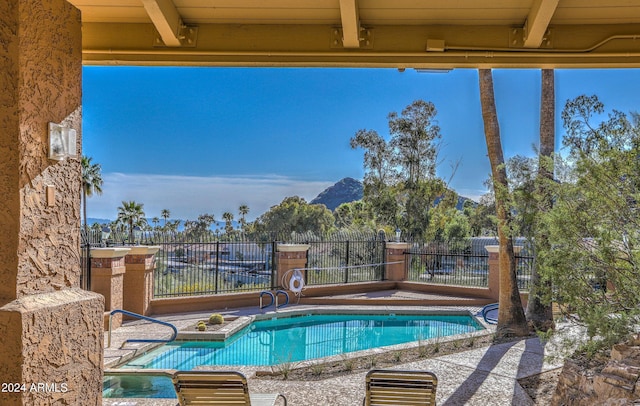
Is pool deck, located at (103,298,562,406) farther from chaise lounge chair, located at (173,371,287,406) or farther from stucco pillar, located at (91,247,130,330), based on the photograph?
chaise lounge chair, located at (173,371,287,406)

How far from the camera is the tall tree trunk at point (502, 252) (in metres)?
8.77

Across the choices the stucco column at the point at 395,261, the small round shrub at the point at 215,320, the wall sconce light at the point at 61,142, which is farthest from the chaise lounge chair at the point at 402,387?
the stucco column at the point at 395,261

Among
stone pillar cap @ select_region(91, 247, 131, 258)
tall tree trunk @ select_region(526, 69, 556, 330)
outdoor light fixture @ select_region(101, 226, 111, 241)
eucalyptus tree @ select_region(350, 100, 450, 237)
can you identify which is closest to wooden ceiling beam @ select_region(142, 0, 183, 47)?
stone pillar cap @ select_region(91, 247, 131, 258)

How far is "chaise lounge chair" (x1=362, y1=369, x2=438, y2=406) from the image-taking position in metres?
3.93

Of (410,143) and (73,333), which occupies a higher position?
(410,143)

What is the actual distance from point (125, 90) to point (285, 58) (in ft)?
202

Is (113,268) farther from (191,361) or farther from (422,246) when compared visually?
(422,246)

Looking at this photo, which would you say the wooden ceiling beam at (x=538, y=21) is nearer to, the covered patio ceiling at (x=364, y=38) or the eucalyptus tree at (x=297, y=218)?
the covered patio ceiling at (x=364, y=38)

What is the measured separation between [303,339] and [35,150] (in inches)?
345

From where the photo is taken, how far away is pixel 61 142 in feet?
7.56

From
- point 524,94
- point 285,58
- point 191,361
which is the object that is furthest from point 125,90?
point 285,58

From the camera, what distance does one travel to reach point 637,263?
5039 mm

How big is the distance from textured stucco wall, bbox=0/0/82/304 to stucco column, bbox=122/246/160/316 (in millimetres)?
8442

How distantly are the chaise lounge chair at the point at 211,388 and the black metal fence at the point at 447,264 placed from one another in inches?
468
